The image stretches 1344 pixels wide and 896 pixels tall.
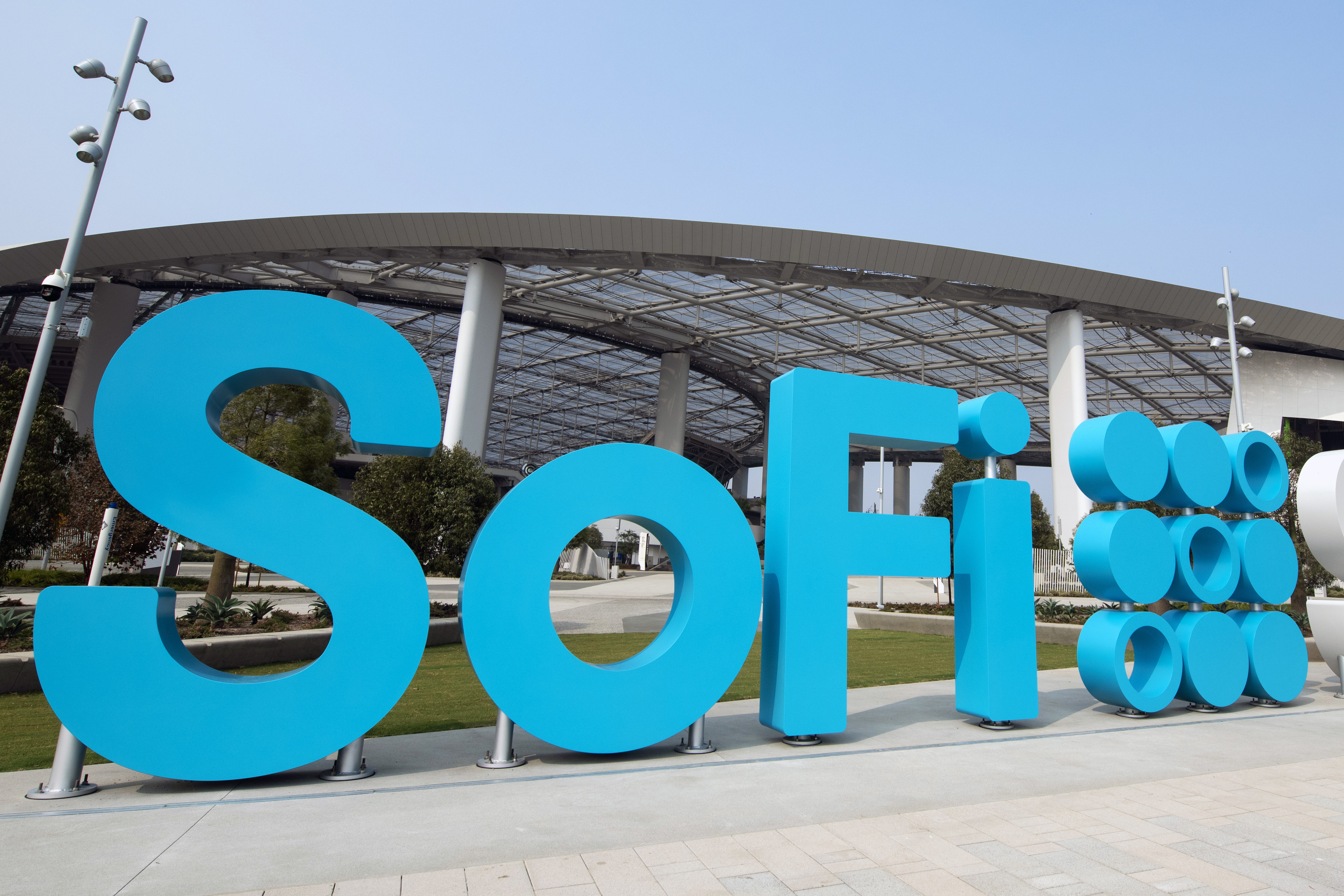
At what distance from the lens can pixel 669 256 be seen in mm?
27703

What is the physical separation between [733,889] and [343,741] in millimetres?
3167

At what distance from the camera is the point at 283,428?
56.7 feet

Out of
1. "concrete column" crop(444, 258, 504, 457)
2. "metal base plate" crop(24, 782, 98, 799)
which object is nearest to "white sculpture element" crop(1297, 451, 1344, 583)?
"metal base plate" crop(24, 782, 98, 799)

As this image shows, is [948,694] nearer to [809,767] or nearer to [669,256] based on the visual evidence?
[809,767]

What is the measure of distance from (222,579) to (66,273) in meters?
7.90

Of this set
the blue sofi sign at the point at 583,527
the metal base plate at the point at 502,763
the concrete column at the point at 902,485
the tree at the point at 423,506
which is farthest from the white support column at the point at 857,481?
the metal base plate at the point at 502,763

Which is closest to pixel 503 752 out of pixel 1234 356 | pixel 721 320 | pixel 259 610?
pixel 259 610

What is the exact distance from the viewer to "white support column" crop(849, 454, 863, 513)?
222 feet

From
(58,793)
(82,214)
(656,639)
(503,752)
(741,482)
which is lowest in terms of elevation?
(58,793)

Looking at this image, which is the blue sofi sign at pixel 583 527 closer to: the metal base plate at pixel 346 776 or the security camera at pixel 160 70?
the metal base plate at pixel 346 776

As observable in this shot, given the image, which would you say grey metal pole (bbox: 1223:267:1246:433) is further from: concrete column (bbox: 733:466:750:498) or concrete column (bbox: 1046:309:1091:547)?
concrete column (bbox: 733:466:750:498)

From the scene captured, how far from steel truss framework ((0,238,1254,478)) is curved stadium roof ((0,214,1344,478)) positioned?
0.12 m

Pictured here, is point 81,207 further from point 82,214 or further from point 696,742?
point 696,742

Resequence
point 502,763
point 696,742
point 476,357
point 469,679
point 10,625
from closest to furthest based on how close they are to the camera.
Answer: point 502,763 → point 696,742 → point 10,625 → point 469,679 → point 476,357
